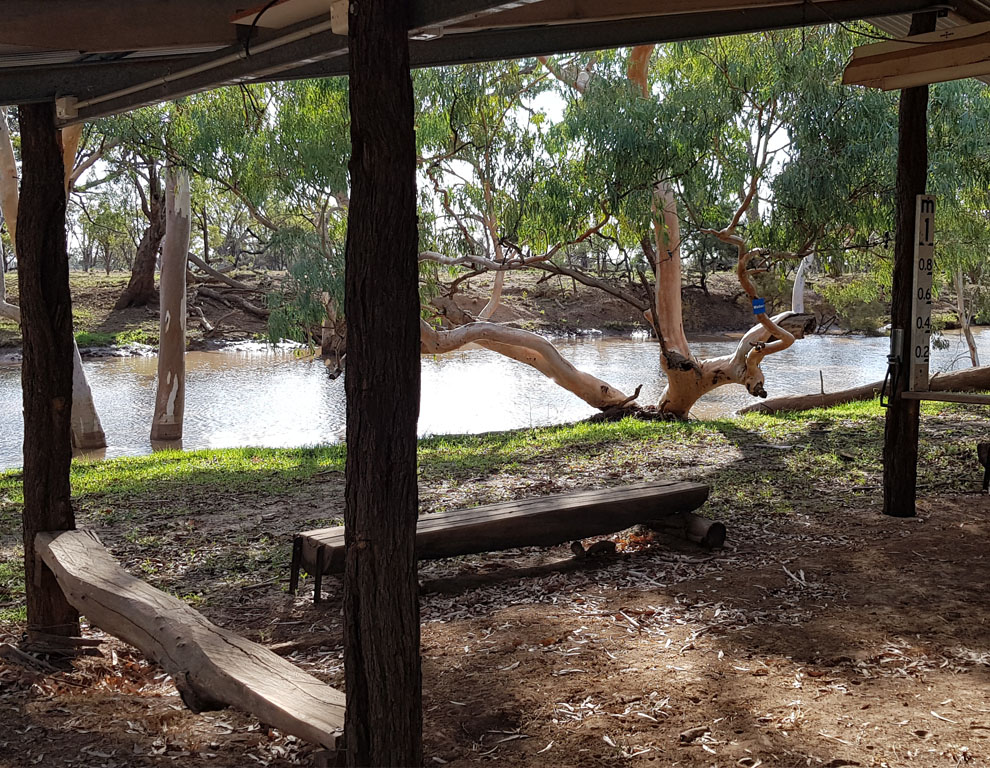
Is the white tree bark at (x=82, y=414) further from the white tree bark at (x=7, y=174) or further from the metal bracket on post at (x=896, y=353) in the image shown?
the metal bracket on post at (x=896, y=353)

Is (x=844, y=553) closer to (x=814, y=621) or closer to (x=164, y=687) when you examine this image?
(x=814, y=621)

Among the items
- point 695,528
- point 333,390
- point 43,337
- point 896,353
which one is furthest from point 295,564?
point 333,390

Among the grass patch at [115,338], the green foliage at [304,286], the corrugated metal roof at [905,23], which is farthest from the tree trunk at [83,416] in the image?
the corrugated metal roof at [905,23]

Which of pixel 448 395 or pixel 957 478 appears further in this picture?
pixel 448 395

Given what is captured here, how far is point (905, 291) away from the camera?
545 centimetres

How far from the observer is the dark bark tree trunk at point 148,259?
74.5 feet

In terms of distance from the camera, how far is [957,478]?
659 centimetres

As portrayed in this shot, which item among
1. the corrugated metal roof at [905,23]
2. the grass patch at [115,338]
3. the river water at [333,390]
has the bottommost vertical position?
the river water at [333,390]

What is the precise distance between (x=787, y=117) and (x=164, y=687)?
32.1 ft

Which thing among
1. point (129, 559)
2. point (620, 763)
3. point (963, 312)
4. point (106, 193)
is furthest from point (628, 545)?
point (106, 193)

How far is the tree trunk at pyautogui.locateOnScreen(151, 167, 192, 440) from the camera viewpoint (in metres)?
13.6

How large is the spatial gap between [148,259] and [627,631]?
2333cm

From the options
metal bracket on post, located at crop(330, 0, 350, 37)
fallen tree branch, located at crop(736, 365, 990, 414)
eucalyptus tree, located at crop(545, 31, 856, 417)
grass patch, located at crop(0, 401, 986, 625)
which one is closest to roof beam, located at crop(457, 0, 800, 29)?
metal bracket on post, located at crop(330, 0, 350, 37)

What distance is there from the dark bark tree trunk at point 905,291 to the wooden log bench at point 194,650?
4.04 metres
